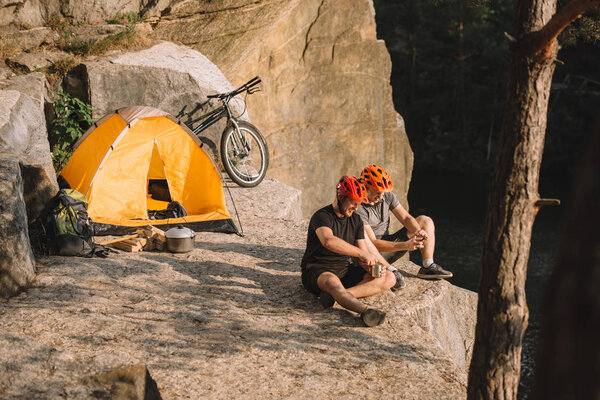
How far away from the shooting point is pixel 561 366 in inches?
65.8

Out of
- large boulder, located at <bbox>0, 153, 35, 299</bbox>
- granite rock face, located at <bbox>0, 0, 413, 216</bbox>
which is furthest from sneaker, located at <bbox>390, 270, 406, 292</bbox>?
granite rock face, located at <bbox>0, 0, 413, 216</bbox>

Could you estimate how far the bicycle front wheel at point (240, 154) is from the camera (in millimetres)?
10914

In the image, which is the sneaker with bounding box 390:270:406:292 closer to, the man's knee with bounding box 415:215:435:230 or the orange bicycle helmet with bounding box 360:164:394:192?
the man's knee with bounding box 415:215:435:230

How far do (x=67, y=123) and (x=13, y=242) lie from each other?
486 centimetres

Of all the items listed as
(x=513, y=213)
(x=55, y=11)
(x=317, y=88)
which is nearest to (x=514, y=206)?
(x=513, y=213)

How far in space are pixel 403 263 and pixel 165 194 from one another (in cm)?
396

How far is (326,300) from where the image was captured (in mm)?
6059

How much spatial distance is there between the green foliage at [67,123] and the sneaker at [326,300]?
5847 millimetres

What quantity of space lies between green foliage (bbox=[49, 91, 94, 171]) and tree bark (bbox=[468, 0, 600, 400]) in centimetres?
803

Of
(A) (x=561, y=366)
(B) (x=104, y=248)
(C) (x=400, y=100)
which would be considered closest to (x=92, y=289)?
(B) (x=104, y=248)

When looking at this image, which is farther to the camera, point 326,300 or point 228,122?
point 228,122

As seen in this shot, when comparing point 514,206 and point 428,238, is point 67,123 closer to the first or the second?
point 428,238

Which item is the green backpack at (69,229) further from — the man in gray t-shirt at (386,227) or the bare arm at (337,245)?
the man in gray t-shirt at (386,227)

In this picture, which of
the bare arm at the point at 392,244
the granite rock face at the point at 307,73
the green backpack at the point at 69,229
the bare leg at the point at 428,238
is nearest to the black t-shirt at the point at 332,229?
the bare arm at the point at 392,244
